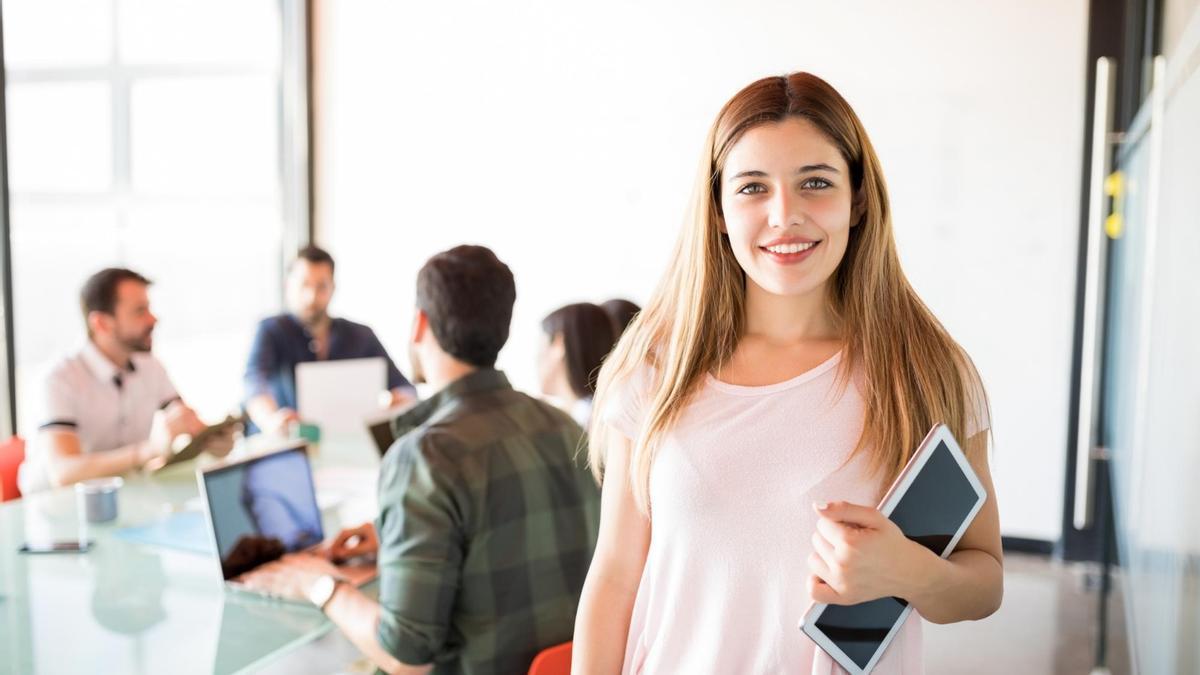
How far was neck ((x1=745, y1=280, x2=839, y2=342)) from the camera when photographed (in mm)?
1204

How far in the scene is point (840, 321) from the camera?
1198mm

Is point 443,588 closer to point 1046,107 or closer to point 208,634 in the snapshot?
point 208,634

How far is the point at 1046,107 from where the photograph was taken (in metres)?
4.35

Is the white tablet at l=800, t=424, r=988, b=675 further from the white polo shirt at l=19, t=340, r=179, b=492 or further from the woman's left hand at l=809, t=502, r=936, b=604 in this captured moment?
the white polo shirt at l=19, t=340, r=179, b=492

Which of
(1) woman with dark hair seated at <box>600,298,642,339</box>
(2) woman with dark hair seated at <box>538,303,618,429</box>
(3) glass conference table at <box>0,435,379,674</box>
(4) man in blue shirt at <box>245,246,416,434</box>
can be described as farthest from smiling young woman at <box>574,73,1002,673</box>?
(4) man in blue shirt at <box>245,246,416,434</box>

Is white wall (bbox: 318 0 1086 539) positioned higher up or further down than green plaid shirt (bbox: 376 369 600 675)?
higher up

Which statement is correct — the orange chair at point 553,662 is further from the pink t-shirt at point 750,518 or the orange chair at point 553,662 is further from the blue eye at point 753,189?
the blue eye at point 753,189

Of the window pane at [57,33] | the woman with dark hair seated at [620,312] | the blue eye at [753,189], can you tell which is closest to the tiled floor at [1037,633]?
the woman with dark hair seated at [620,312]

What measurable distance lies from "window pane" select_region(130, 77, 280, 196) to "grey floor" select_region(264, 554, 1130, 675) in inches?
113

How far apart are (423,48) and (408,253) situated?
1.12m

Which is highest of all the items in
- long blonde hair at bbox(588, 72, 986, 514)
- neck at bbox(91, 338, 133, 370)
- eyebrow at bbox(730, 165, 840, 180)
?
eyebrow at bbox(730, 165, 840, 180)

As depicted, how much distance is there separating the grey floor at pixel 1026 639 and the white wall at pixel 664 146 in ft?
1.50

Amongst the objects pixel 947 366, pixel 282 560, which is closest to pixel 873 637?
pixel 947 366

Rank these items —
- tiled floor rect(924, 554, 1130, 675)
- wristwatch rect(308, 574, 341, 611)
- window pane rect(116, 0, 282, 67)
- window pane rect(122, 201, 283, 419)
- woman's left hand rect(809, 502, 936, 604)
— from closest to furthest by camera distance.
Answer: woman's left hand rect(809, 502, 936, 604)
wristwatch rect(308, 574, 341, 611)
tiled floor rect(924, 554, 1130, 675)
window pane rect(116, 0, 282, 67)
window pane rect(122, 201, 283, 419)
